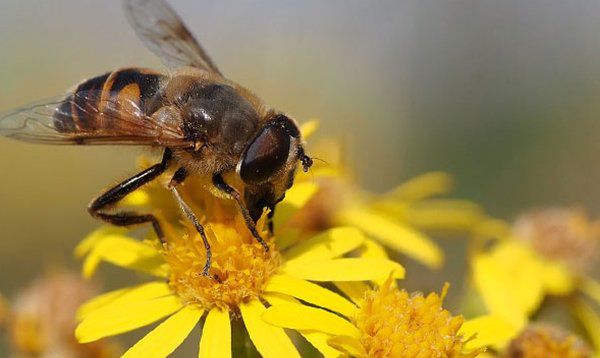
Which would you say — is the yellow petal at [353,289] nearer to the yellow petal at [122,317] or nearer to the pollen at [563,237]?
the yellow petal at [122,317]

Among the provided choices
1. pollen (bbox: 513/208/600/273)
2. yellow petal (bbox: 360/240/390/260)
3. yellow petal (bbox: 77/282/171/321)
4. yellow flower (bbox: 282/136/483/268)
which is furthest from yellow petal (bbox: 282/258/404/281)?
pollen (bbox: 513/208/600/273)

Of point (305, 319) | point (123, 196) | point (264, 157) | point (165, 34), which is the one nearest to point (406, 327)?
point (305, 319)

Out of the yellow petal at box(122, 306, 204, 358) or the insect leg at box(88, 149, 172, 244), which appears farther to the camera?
the insect leg at box(88, 149, 172, 244)

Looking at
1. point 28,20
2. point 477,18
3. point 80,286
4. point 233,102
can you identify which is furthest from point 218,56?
point 233,102

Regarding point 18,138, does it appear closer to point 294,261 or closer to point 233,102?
point 233,102

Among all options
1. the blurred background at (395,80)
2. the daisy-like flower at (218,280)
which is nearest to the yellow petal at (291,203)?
the daisy-like flower at (218,280)

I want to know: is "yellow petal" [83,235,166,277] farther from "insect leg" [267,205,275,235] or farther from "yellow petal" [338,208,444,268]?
"yellow petal" [338,208,444,268]
